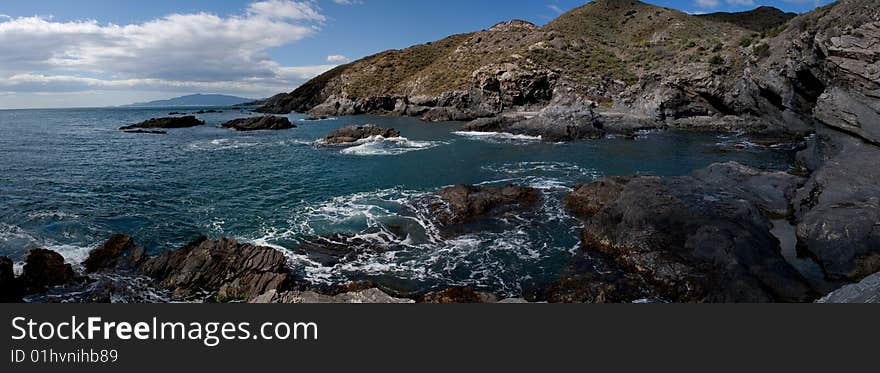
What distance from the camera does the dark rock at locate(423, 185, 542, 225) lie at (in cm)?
1931

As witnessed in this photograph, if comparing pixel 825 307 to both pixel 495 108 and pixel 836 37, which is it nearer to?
pixel 836 37

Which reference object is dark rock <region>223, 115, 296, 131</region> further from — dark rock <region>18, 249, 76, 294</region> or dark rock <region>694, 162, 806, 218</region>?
dark rock <region>694, 162, 806, 218</region>

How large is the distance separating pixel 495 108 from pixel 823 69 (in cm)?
→ 5360

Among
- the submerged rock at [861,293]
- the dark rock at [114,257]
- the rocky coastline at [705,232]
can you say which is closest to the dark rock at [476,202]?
the rocky coastline at [705,232]

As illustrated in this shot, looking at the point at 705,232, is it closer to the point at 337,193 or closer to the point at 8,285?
the point at 337,193

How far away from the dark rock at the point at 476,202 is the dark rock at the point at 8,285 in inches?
572

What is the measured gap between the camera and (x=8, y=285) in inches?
468

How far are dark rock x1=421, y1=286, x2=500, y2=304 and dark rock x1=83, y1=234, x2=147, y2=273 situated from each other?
10608 millimetres

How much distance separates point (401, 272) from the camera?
47.2 feet

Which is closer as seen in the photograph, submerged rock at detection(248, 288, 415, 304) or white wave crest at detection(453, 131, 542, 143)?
submerged rock at detection(248, 288, 415, 304)

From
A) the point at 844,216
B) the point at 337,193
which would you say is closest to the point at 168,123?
the point at 337,193

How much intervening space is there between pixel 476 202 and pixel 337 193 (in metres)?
9.61

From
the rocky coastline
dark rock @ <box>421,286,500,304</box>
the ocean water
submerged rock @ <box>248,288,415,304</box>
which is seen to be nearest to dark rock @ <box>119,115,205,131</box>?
the ocean water

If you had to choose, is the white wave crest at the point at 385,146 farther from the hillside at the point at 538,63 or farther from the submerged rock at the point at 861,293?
the submerged rock at the point at 861,293
